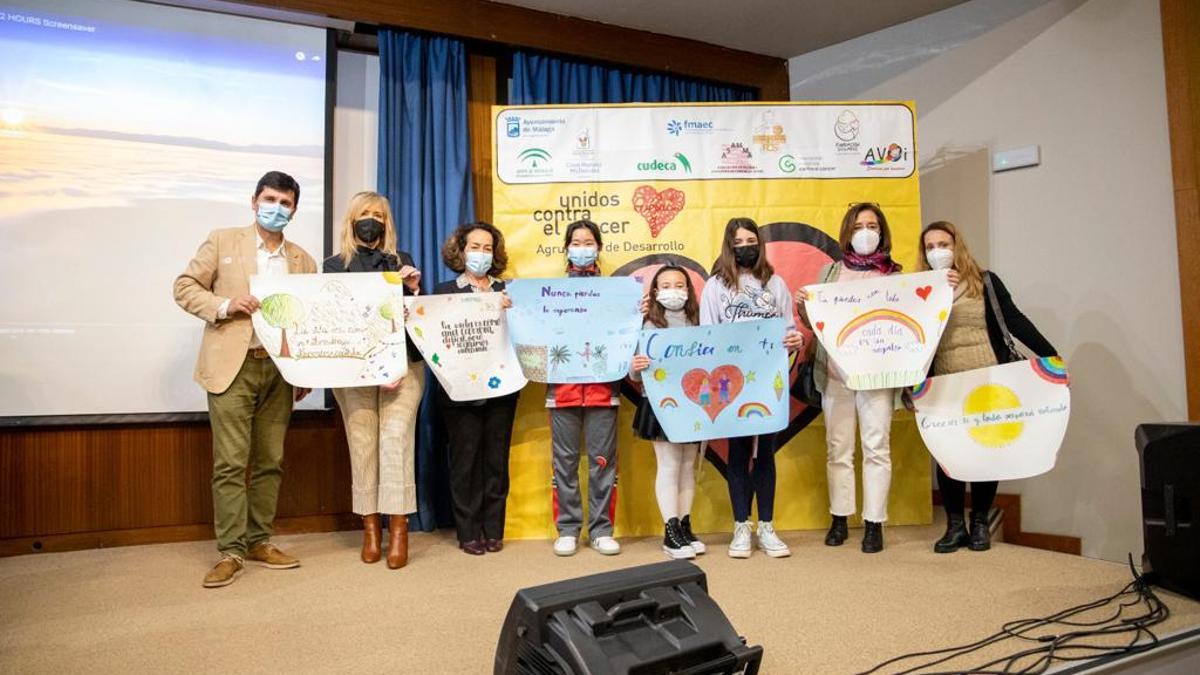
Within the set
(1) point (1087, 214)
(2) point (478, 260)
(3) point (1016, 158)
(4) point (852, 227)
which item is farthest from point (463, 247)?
(1) point (1087, 214)

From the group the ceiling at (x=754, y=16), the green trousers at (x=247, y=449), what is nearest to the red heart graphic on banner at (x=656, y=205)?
the ceiling at (x=754, y=16)

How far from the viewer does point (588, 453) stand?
9.82 ft

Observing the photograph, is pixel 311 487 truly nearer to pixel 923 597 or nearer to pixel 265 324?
pixel 265 324

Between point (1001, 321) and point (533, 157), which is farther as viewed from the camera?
point (533, 157)

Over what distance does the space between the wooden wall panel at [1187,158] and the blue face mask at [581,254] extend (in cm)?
264

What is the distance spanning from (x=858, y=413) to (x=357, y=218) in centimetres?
221

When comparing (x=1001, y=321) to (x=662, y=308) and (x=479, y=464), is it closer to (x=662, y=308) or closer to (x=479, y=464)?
(x=662, y=308)

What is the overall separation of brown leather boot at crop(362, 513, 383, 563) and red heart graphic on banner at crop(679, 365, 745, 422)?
4.42 feet

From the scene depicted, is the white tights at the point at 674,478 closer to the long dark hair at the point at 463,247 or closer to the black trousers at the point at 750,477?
the black trousers at the point at 750,477

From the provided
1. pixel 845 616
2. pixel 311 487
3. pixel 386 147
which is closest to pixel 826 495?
pixel 845 616

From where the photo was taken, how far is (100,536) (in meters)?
3.22

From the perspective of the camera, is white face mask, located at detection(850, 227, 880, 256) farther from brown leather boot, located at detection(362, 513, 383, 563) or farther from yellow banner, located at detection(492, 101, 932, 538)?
brown leather boot, located at detection(362, 513, 383, 563)

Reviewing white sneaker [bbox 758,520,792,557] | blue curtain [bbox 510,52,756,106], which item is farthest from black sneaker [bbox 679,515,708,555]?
blue curtain [bbox 510,52,756,106]

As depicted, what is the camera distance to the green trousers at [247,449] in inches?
103
